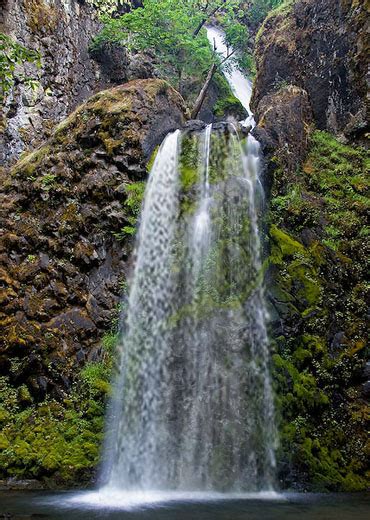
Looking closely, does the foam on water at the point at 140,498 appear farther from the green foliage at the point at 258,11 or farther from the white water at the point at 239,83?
A: the green foliage at the point at 258,11

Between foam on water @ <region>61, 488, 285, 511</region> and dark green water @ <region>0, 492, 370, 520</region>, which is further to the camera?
foam on water @ <region>61, 488, 285, 511</region>

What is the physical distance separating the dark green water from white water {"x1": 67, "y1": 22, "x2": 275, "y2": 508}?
428 millimetres

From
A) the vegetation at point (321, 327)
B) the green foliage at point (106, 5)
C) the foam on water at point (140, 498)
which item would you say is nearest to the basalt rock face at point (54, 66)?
the green foliage at point (106, 5)

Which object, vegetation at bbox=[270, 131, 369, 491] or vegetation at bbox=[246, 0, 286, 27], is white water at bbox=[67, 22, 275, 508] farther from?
vegetation at bbox=[246, 0, 286, 27]

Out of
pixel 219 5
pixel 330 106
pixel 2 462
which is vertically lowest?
pixel 2 462

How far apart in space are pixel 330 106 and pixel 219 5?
26.8ft

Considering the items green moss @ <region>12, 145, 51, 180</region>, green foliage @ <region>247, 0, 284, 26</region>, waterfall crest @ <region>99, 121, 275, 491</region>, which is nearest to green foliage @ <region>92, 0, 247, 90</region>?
green foliage @ <region>247, 0, 284, 26</region>

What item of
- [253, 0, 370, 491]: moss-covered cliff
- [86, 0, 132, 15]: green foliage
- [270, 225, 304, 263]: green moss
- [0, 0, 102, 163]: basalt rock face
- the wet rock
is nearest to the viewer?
[253, 0, 370, 491]: moss-covered cliff

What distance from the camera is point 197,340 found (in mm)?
7707

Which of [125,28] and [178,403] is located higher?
[125,28]

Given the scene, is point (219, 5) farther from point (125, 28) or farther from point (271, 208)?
point (271, 208)

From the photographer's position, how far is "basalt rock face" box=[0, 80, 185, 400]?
8.27m

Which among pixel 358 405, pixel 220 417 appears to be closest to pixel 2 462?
pixel 220 417

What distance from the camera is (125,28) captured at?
1745 cm
